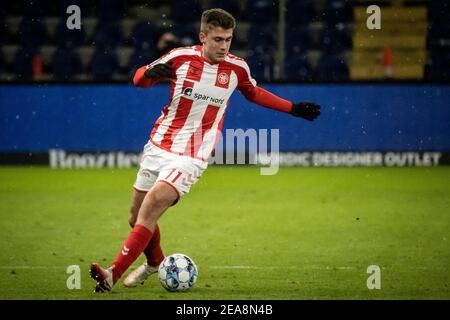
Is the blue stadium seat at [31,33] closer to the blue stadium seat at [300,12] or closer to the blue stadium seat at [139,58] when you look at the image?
the blue stadium seat at [139,58]

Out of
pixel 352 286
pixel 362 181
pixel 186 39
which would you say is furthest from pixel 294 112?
pixel 186 39

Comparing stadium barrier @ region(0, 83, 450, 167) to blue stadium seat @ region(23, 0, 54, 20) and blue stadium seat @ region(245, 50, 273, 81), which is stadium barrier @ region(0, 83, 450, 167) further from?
blue stadium seat @ region(23, 0, 54, 20)

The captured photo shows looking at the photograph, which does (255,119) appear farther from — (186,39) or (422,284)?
(422,284)

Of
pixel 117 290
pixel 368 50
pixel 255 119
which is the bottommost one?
pixel 117 290

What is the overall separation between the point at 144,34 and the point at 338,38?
3247mm

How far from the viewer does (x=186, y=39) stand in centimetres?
1569

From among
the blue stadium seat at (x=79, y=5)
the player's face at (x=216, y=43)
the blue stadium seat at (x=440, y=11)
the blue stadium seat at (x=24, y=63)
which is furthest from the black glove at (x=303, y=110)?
the blue stadium seat at (x=79, y=5)

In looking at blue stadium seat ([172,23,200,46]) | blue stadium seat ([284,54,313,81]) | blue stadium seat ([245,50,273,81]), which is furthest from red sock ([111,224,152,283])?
blue stadium seat ([172,23,200,46])

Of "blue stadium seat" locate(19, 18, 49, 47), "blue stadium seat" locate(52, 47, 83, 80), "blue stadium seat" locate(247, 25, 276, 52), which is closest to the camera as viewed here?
"blue stadium seat" locate(52, 47, 83, 80)

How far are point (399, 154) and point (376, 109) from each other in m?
0.81

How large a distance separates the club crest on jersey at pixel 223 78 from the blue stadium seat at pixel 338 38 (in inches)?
379

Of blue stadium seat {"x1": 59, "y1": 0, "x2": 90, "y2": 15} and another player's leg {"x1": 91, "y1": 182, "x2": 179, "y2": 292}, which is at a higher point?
blue stadium seat {"x1": 59, "y1": 0, "x2": 90, "y2": 15}

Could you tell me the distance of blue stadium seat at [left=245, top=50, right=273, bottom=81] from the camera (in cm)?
1448

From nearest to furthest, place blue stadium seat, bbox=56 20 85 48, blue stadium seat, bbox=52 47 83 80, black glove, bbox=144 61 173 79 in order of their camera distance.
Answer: black glove, bbox=144 61 173 79, blue stadium seat, bbox=52 47 83 80, blue stadium seat, bbox=56 20 85 48
